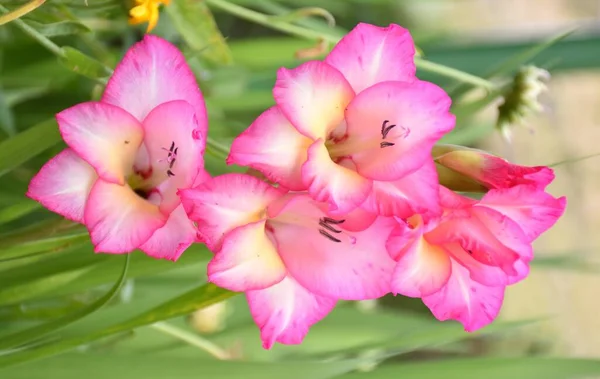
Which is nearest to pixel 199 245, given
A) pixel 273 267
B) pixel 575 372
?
pixel 273 267

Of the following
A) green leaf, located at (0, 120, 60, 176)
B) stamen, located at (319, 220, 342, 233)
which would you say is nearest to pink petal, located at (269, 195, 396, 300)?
stamen, located at (319, 220, 342, 233)

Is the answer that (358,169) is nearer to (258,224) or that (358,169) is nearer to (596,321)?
(258,224)

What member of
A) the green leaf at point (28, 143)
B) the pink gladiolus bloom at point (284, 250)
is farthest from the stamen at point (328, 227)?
the green leaf at point (28, 143)

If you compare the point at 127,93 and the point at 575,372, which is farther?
the point at 575,372

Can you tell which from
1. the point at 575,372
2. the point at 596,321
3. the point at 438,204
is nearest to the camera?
the point at 438,204

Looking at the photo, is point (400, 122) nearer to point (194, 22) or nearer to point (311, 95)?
point (311, 95)
